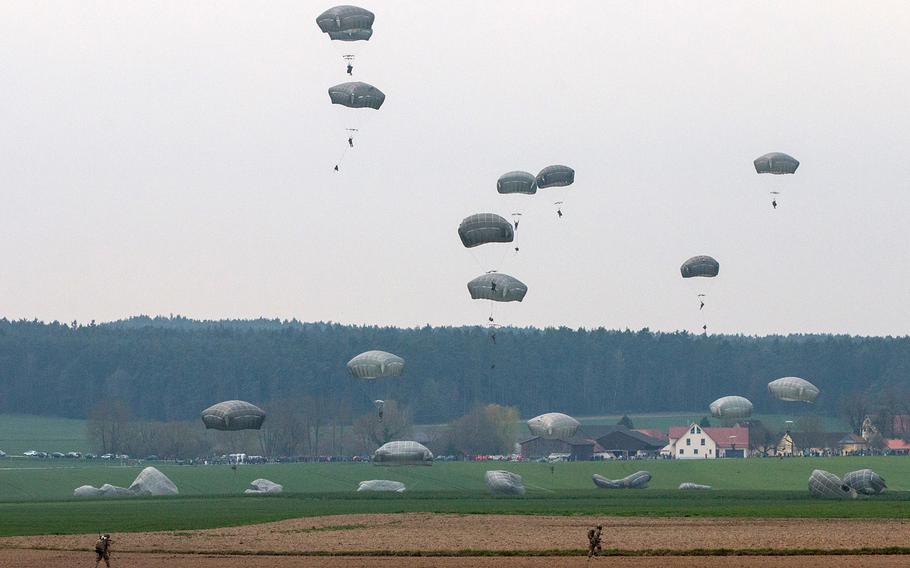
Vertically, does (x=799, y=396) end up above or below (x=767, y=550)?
above

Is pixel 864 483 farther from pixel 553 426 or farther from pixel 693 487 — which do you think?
pixel 553 426

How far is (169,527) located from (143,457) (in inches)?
4201

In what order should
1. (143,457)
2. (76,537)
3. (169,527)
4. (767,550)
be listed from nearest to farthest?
(767,550), (76,537), (169,527), (143,457)

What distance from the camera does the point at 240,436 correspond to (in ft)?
579

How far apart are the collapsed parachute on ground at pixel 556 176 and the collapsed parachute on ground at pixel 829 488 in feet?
71.1

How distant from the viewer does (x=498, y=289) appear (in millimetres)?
85125

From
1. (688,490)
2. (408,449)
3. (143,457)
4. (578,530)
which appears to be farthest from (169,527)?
(143,457)

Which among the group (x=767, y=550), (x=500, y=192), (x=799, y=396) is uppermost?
(x=500, y=192)

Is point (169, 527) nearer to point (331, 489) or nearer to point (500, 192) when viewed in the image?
point (500, 192)

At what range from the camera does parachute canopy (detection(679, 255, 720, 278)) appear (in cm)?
8981

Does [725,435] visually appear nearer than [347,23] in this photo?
No

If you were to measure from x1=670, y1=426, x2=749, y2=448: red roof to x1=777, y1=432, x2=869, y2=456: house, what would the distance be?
4.25m

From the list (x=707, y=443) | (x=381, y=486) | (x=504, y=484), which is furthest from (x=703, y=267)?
(x=707, y=443)

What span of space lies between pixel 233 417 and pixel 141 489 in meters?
14.6
